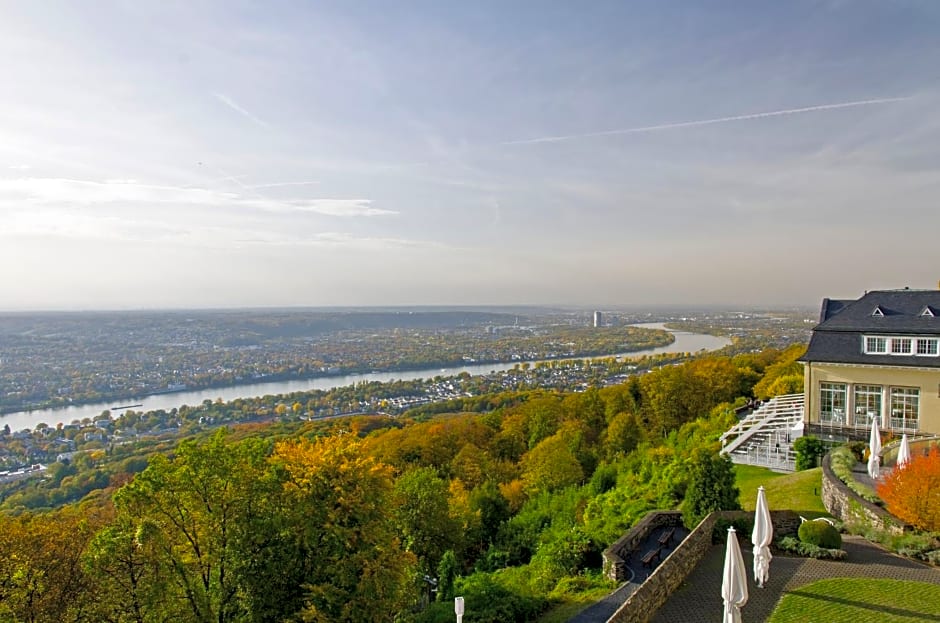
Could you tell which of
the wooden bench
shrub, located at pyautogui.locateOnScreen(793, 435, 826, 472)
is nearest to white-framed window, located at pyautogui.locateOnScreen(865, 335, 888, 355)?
shrub, located at pyautogui.locateOnScreen(793, 435, 826, 472)

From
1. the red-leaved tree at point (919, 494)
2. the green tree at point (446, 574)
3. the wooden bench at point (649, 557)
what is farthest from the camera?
the green tree at point (446, 574)

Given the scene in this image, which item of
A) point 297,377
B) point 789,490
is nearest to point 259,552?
point 789,490

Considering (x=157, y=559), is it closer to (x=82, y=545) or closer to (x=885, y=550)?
(x=82, y=545)

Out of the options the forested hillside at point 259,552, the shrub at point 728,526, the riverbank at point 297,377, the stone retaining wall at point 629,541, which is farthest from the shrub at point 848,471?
the riverbank at point 297,377

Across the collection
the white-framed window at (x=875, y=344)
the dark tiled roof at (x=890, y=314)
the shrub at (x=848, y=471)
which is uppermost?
the dark tiled roof at (x=890, y=314)

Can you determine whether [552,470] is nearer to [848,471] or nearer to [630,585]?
[848,471]

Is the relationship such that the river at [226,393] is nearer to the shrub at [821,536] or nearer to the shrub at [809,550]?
the shrub at [809,550]

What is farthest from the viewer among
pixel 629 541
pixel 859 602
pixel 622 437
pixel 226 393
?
pixel 226 393

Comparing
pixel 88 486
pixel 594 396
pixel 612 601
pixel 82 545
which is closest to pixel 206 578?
pixel 82 545
